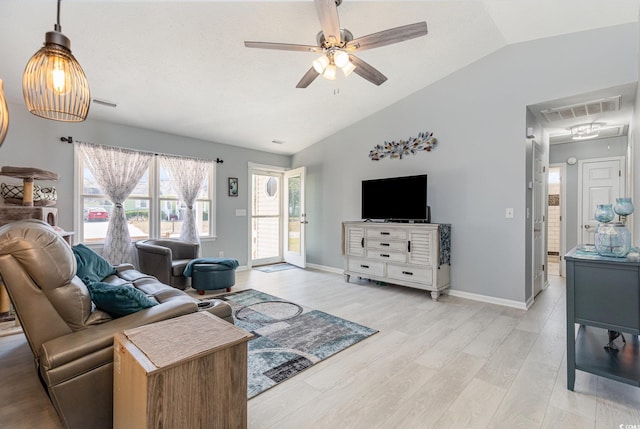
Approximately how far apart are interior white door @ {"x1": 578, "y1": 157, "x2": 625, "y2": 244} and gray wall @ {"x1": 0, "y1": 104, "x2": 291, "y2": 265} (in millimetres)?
5457

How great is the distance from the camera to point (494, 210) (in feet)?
12.2

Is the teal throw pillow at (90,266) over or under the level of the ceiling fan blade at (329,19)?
under

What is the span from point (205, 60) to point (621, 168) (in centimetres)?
626

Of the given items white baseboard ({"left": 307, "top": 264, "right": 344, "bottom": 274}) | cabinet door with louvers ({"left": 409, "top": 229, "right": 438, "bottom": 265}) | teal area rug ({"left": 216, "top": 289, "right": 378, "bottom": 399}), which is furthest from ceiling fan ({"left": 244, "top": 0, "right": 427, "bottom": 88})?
white baseboard ({"left": 307, "top": 264, "right": 344, "bottom": 274})

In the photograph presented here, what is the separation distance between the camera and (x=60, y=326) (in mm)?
1427

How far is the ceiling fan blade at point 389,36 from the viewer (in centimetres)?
213

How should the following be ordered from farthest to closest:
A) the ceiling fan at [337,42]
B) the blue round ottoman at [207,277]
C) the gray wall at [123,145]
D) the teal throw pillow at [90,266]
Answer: the blue round ottoman at [207,277] → the gray wall at [123,145] → the teal throw pillow at [90,266] → the ceiling fan at [337,42]

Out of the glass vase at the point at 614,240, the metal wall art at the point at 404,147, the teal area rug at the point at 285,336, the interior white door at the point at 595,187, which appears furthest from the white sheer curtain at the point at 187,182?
the interior white door at the point at 595,187

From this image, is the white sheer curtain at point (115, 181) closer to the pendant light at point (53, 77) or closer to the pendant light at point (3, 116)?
the pendant light at point (53, 77)

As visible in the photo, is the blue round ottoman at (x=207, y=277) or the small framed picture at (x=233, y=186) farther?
the small framed picture at (x=233, y=186)

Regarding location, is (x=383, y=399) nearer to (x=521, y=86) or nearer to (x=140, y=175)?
(x=521, y=86)

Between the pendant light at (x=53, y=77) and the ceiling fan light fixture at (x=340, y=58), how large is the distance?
1.66 metres

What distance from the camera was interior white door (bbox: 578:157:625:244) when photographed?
471 cm

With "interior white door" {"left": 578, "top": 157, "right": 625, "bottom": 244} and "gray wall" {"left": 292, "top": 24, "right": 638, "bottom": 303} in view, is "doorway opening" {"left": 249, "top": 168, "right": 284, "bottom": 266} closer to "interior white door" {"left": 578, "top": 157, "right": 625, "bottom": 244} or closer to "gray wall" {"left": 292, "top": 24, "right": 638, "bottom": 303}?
"gray wall" {"left": 292, "top": 24, "right": 638, "bottom": 303}
